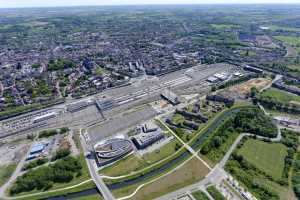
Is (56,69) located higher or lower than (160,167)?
higher

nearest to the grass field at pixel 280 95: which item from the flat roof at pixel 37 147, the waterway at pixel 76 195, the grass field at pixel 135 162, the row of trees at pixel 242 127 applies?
the row of trees at pixel 242 127

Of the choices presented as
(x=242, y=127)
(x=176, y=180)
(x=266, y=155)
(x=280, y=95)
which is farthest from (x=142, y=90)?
(x=280, y=95)

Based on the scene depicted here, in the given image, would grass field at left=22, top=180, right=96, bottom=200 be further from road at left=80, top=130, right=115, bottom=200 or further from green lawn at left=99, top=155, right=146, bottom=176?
green lawn at left=99, top=155, right=146, bottom=176

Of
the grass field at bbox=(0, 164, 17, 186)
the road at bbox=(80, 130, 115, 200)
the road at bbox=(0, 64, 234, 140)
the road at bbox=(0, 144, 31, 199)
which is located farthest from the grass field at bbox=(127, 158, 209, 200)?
the road at bbox=(0, 64, 234, 140)

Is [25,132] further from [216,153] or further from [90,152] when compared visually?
[216,153]

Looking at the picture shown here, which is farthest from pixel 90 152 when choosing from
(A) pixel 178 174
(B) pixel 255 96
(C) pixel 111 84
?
(B) pixel 255 96

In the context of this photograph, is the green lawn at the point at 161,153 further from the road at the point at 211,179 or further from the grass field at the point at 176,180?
the road at the point at 211,179

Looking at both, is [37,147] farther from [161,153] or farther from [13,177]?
[161,153]

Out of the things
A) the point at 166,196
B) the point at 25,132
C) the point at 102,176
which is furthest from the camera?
the point at 25,132

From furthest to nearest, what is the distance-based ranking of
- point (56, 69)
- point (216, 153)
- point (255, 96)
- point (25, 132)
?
point (56, 69)
point (255, 96)
point (25, 132)
point (216, 153)
